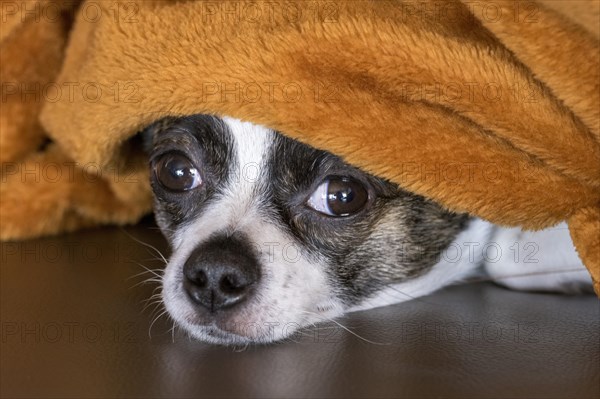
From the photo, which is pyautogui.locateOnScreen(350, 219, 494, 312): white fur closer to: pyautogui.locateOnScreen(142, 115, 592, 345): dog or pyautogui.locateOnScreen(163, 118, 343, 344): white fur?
pyautogui.locateOnScreen(142, 115, 592, 345): dog

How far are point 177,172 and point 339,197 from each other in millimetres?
328

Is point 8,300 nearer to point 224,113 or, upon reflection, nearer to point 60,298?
point 60,298

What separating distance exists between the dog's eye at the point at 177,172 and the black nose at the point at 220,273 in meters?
0.24

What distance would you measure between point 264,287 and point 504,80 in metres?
0.51

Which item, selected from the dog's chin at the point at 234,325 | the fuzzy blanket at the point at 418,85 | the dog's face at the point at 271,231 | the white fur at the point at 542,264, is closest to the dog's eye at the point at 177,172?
the dog's face at the point at 271,231

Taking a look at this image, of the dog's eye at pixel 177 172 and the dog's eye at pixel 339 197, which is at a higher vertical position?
the dog's eye at pixel 339 197

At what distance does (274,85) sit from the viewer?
1413mm

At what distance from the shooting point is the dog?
56.7 inches

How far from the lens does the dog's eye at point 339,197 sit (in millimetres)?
1557

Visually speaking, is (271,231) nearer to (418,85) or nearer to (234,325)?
(234,325)

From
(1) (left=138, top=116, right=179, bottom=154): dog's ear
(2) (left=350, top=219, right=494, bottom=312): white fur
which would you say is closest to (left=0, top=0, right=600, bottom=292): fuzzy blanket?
(1) (left=138, top=116, right=179, bottom=154): dog's ear

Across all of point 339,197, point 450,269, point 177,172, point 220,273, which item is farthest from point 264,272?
point 450,269

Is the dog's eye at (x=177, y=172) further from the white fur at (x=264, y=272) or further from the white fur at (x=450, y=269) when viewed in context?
the white fur at (x=450, y=269)

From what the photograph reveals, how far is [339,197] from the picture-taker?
1.56 m
